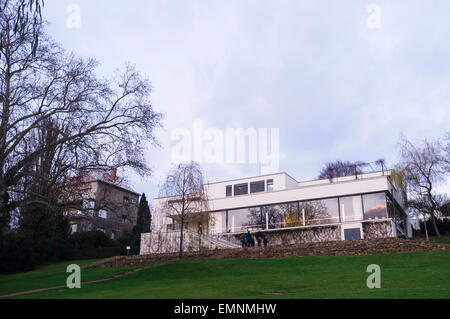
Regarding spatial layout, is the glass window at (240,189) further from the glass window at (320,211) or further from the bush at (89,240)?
the bush at (89,240)

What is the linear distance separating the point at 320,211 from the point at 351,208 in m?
2.72

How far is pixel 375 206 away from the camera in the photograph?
1323 inches

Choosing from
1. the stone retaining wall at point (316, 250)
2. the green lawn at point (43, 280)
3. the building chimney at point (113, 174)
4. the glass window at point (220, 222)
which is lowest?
the green lawn at point (43, 280)

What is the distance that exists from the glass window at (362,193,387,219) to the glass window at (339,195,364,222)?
503mm

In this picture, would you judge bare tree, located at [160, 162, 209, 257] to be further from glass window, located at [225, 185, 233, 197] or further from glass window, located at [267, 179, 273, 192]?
glass window, located at [225, 185, 233, 197]

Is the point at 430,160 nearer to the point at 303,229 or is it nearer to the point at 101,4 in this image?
the point at 303,229

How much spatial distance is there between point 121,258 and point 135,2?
2064 cm

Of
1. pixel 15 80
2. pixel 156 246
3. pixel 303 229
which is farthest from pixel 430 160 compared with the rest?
pixel 15 80

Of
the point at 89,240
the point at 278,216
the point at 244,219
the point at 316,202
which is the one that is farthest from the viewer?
the point at 89,240

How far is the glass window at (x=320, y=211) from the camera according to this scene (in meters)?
35.0

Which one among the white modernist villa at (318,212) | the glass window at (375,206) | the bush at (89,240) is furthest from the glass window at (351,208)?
the bush at (89,240)

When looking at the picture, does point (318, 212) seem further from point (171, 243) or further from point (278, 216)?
point (171, 243)

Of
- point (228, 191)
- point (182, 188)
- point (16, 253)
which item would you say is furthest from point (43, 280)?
point (228, 191)
